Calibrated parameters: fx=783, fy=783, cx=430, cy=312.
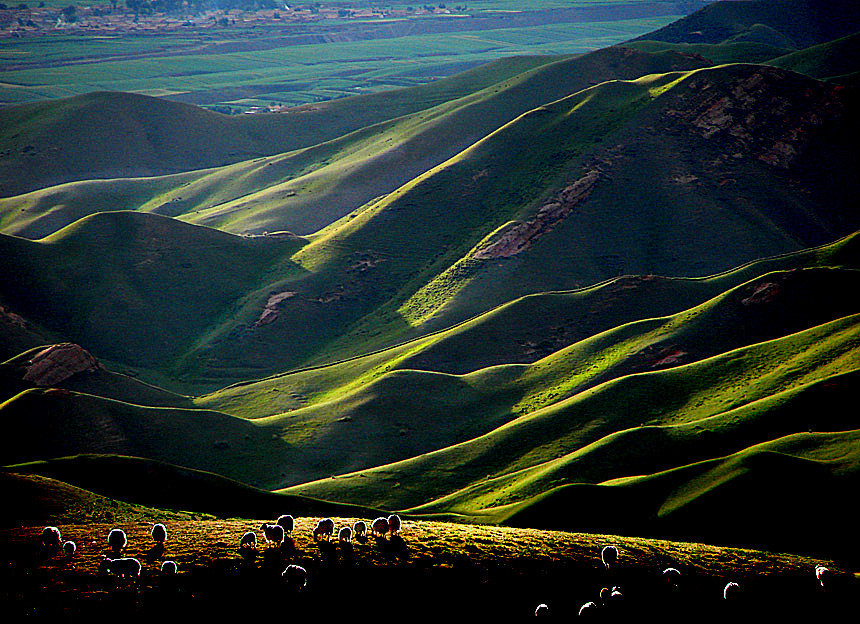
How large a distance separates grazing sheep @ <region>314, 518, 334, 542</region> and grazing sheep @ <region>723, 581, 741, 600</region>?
46.4 ft

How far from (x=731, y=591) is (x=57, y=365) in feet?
284

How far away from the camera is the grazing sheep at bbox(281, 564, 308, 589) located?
24744 mm

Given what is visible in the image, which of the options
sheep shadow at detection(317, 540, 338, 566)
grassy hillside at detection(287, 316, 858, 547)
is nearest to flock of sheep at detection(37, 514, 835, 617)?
sheep shadow at detection(317, 540, 338, 566)

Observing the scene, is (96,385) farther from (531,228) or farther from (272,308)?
(531,228)

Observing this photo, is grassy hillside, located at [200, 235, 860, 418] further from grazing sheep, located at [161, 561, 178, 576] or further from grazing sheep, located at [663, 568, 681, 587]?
grazing sheep, located at [161, 561, 178, 576]

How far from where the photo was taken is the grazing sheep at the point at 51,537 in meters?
26.8

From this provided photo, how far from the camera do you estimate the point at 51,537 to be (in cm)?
2680

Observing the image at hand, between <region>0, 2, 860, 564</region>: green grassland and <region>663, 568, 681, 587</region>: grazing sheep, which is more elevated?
<region>663, 568, 681, 587</region>: grazing sheep

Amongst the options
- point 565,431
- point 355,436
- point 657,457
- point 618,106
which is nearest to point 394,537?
point 657,457

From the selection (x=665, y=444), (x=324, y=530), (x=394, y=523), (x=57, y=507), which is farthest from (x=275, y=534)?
A: (x=665, y=444)

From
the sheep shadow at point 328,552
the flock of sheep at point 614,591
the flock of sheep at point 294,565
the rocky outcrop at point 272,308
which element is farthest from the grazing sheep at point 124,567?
the rocky outcrop at point 272,308

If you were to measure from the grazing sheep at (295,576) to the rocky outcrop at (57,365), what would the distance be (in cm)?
7789

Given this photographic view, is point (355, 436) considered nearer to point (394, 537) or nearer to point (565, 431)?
point (565, 431)

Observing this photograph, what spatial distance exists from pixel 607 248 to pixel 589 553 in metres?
106
